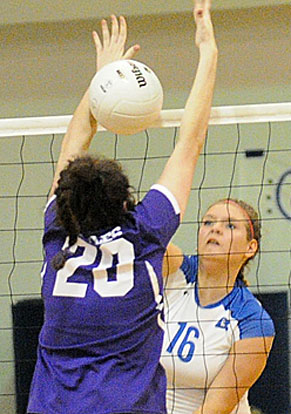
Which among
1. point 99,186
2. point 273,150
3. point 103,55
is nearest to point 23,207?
point 273,150

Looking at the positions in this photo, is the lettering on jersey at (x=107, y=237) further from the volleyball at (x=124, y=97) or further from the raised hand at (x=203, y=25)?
the raised hand at (x=203, y=25)

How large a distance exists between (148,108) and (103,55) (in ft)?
0.84

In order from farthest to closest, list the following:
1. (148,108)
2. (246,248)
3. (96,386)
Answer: (246,248) → (148,108) → (96,386)

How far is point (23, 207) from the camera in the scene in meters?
3.81

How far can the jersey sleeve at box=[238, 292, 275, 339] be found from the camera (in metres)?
2.85

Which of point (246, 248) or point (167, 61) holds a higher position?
point (167, 61)

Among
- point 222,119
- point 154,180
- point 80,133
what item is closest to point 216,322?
point 222,119

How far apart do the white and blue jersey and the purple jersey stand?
112 centimetres

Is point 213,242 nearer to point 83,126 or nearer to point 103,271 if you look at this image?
point 83,126

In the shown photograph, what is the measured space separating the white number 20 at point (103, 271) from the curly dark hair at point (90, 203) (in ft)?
0.09

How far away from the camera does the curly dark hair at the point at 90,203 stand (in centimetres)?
170

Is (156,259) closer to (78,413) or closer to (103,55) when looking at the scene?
(78,413)

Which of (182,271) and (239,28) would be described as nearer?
(182,271)

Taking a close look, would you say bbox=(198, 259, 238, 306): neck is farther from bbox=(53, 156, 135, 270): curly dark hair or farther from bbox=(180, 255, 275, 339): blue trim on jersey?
bbox=(53, 156, 135, 270): curly dark hair
